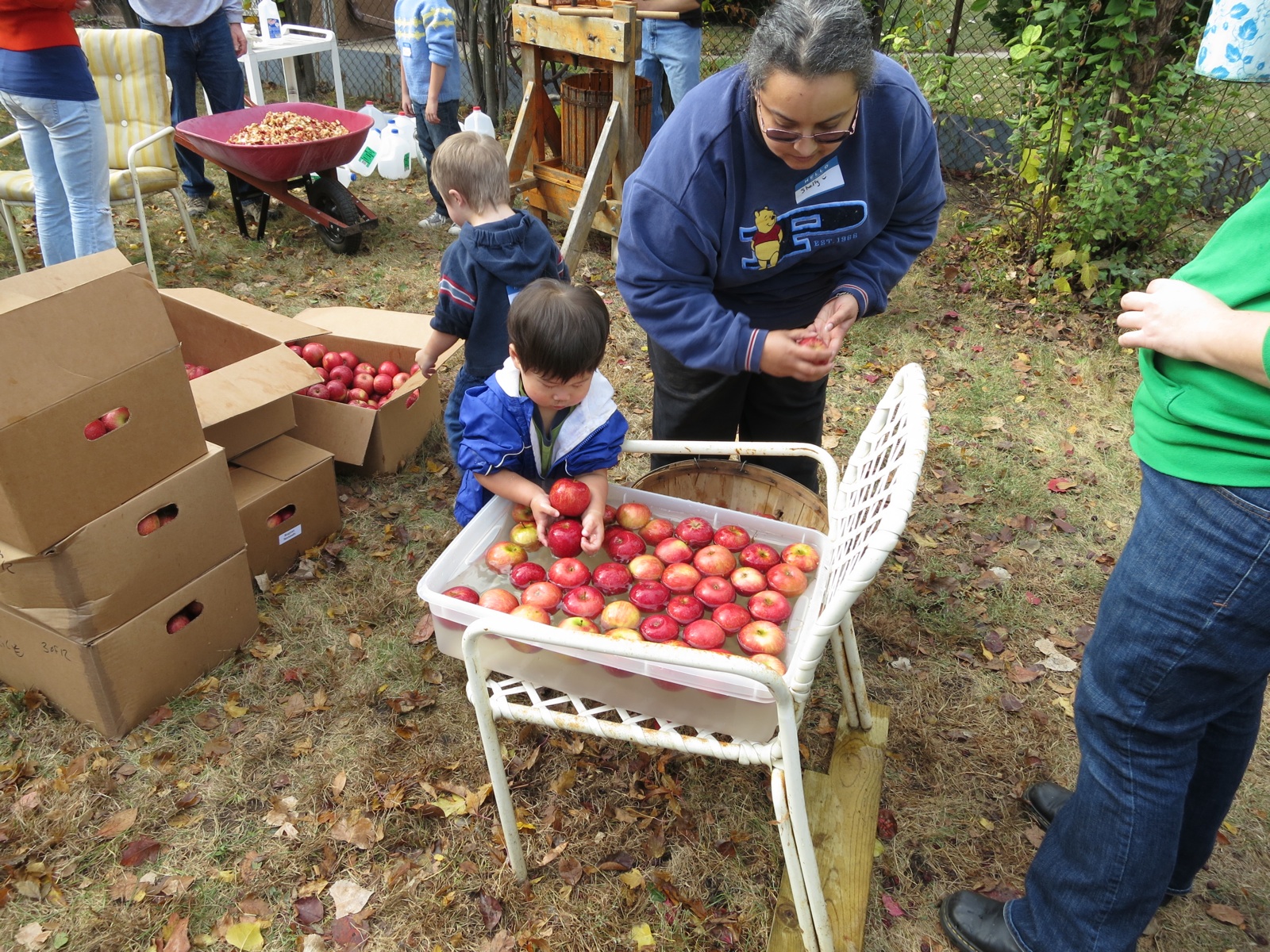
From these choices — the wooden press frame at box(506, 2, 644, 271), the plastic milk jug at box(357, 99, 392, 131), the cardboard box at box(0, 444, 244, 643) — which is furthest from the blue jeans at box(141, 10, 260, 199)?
the cardboard box at box(0, 444, 244, 643)

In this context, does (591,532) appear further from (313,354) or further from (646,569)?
(313,354)

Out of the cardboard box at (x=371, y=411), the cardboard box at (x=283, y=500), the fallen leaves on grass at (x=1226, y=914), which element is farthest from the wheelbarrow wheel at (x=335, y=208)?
the fallen leaves on grass at (x=1226, y=914)

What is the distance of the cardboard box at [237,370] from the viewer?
113 inches

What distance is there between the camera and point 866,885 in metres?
2.12

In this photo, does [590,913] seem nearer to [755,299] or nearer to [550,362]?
[550,362]

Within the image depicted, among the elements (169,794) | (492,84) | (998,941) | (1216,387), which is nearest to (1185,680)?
(1216,387)

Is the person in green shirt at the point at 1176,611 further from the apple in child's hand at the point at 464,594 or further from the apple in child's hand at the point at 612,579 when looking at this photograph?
the apple in child's hand at the point at 464,594

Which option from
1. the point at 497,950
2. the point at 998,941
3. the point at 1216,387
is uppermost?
the point at 1216,387

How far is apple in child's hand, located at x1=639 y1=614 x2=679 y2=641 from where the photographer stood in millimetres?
1869

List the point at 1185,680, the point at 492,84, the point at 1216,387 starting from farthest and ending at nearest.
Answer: the point at 492,84, the point at 1185,680, the point at 1216,387

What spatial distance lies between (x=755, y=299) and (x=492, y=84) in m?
7.91

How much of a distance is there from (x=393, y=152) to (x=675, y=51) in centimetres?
280

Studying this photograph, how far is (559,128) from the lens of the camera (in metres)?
6.20

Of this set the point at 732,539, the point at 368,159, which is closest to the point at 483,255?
the point at 732,539
